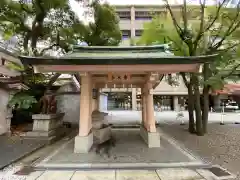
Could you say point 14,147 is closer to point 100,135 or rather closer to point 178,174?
point 100,135

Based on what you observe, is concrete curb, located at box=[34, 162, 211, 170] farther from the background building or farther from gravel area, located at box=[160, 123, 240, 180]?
the background building

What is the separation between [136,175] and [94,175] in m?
1.10

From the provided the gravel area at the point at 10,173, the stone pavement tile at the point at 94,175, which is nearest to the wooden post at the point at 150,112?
the stone pavement tile at the point at 94,175

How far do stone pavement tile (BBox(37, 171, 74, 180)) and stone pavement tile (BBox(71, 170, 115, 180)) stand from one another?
0.15 metres

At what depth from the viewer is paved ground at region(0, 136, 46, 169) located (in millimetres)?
6891

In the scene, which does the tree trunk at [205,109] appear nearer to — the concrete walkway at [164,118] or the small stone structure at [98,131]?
the small stone structure at [98,131]

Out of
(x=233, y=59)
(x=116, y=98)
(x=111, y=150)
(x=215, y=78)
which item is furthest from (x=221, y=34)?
(x=116, y=98)

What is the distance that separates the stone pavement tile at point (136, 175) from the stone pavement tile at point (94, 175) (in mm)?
188

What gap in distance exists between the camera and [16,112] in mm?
14266

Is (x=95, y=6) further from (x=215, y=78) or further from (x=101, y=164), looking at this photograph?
(x=101, y=164)

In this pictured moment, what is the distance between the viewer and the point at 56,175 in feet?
18.4

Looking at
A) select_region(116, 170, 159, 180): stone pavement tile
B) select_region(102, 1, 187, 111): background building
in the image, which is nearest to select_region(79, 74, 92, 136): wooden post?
select_region(116, 170, 159, 180): stone pavement tile

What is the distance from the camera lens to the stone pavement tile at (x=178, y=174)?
539cm

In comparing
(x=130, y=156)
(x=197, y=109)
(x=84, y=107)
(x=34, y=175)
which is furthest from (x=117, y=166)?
(x=197, y=109)
